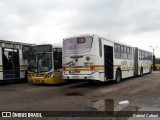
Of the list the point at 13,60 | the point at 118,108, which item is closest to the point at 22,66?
the point at 13,60

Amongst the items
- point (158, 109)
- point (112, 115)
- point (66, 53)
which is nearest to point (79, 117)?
point (112, 115)

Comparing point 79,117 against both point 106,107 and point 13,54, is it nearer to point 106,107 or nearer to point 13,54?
point 106,107

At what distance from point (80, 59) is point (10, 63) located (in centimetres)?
645

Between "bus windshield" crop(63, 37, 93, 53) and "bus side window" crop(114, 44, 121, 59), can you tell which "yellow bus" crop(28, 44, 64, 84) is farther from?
"bus side window" crop(114, 44, 121, 59)

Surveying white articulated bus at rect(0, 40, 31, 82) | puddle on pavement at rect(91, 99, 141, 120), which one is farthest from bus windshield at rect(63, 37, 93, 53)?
puddle on pavement at rect(91, 99, 141, 120)

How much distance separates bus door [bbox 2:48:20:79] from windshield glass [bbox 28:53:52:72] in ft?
5.89

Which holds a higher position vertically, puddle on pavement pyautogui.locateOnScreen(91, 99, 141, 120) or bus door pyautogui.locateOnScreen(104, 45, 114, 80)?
bus door pyautogui.locateOnScreen(104, 45, 114, 80)

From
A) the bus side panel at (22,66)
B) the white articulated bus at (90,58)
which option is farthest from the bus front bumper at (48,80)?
the bus side panel at (22,66)

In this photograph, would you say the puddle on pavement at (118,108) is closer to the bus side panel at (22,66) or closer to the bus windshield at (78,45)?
the bus windshield at (78,45)

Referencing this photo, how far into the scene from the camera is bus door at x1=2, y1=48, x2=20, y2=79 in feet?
56.6

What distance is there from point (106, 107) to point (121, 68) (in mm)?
10407

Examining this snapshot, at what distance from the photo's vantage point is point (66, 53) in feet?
49.3

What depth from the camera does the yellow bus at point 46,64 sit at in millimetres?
16141

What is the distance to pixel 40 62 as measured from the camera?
16.6 m
